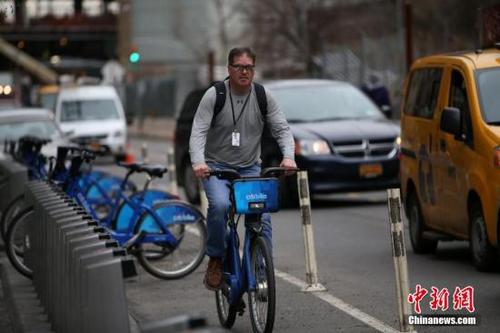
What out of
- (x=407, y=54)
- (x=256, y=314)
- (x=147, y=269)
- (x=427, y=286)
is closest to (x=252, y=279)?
(x=256, y=314)

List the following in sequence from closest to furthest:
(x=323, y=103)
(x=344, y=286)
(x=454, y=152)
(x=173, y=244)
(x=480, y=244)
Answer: (x=344, y=286), (x=480, y=244), (x=454, y=152), (x=173, y=244), (x=323, y=103)

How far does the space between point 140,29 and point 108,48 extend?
18695 millimetres

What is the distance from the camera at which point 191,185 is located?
2208cm

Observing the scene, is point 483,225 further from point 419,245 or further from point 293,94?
point 293,94

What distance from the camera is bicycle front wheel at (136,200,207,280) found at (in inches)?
512

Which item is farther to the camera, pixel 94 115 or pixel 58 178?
pixel 94 115

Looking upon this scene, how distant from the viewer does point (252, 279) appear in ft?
30.5

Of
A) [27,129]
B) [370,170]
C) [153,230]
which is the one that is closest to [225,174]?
[153,230]

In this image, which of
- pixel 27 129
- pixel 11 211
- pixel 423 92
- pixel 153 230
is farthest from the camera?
pixel 27 129

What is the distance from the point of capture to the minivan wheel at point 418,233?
46.7ft

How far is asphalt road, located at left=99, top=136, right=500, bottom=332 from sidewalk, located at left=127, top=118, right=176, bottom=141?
37.9 m

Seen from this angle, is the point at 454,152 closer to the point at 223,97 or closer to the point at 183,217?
the point at 183,217

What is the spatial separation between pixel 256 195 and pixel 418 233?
209 inches

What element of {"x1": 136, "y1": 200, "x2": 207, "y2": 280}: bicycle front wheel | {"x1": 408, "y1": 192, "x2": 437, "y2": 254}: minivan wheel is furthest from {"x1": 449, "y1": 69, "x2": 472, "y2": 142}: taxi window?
{"x1": 136, "y1": 200, "x2": 207, "y2": 280}: bicycle front wheel
